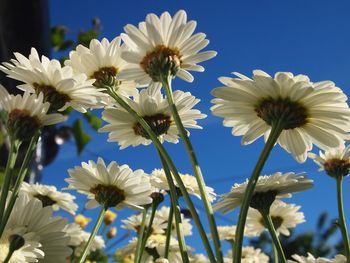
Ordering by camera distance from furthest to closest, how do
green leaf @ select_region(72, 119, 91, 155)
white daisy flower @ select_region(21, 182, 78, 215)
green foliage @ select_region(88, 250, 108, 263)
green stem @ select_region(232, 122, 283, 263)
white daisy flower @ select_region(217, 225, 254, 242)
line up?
green leaf @ select_region(72, 119, 91, 155) < green foliage @ select_region(88, 250, 108, 263) < white daisy flower @ select_region(217, 225, 254, 242) < white daisy flower @ select_region(21, 182, 78, 215) < green stem @ select_region(232, 122, 283, 263)

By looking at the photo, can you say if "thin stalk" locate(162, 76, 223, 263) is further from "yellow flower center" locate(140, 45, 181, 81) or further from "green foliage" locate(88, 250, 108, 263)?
"green foliage" locate(88, 250, 108, 263)

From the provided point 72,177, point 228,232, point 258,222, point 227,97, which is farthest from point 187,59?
point 228,232

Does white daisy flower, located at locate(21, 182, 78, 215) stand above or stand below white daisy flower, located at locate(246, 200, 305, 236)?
below

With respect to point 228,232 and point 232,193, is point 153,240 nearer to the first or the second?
point 228,232

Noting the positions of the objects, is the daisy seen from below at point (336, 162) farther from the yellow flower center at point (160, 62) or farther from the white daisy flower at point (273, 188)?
the yellow flower center at point (160, 62)

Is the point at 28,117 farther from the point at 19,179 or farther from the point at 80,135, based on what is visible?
the point at 80,135

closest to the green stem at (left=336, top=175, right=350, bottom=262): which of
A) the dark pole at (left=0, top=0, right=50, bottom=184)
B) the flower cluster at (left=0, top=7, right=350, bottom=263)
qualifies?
the flower cluster at (left=0, top=7, right=350, bottom=263)

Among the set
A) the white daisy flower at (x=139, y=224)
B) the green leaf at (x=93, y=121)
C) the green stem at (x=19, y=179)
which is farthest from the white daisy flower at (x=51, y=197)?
the green leaf at (x=93, y=121)
